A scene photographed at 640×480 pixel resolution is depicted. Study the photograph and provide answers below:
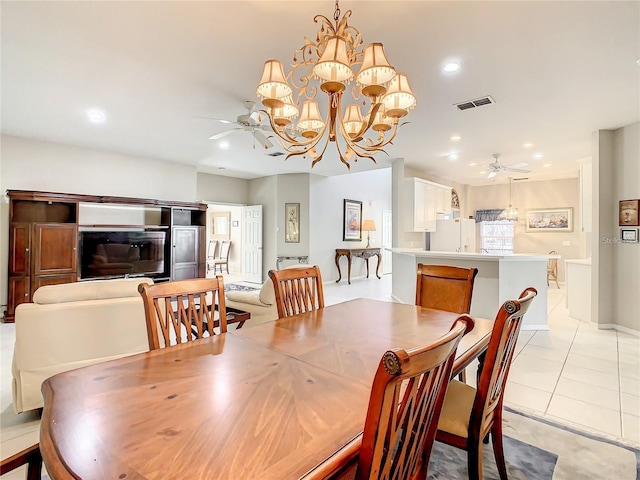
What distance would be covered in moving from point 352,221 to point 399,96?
7.14m

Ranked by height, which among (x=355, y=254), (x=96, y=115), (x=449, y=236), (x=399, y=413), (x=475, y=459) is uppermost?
(x=96, y=115)

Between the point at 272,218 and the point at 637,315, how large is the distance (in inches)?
267

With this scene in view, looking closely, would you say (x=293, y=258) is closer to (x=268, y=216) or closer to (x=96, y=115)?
→ (x=268, y=216)

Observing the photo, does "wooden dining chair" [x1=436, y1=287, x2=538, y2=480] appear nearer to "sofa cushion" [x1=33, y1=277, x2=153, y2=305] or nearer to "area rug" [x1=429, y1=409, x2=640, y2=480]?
"area rug" [x1=429, y1=409, x2=640, y2=480]

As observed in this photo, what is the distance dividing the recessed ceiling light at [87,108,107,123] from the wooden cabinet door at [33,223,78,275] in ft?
5.87

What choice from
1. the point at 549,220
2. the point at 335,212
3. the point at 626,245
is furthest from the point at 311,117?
the point at 549,220

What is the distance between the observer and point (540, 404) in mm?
2443

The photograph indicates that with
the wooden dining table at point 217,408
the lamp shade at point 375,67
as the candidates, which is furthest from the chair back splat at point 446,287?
the lamp shade at point 375,67

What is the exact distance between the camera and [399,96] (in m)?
2.06

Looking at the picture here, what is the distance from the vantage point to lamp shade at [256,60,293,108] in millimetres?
1982

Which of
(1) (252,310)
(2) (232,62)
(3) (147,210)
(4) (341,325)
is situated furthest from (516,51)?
(3) (147,210)

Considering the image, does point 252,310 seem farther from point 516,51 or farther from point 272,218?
point 272,218

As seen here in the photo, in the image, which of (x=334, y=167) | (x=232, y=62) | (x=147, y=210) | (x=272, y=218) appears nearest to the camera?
(x=232, y=62)

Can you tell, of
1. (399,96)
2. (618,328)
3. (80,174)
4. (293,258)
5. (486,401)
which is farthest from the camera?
(293,258)
